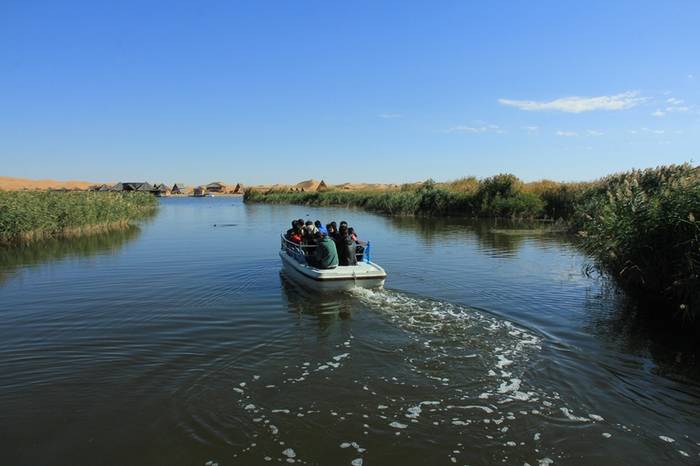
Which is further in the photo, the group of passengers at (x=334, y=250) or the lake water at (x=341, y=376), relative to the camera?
the group of passengers at (x=334, y=250)

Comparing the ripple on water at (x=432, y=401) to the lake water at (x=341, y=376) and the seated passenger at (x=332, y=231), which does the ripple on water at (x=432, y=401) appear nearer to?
the lake water at (x=341, y=376)

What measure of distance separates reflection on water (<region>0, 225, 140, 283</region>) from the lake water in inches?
175

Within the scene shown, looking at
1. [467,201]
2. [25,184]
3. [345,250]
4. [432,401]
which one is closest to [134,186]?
[25,184]

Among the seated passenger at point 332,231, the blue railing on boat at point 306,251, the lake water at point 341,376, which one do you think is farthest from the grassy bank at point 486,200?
the lake water at point 341,376

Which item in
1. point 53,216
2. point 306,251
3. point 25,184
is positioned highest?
point 25,184

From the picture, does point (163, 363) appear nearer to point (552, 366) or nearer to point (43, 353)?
point (43, 353)

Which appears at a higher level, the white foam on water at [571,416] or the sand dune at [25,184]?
the sand dune at [25,184]

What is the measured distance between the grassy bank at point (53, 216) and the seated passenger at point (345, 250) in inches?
697

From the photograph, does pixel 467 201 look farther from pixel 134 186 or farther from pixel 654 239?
pixel 134 186

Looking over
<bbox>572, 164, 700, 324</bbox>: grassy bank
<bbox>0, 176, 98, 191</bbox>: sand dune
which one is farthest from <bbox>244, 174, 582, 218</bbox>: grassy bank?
<bbox>0, 176, 98, 191</bbox>: sand dune

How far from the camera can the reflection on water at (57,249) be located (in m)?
18.4

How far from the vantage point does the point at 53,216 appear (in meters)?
24.8

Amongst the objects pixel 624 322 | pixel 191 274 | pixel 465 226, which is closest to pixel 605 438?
pixel 624 322

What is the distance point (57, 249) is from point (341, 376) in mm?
19531
